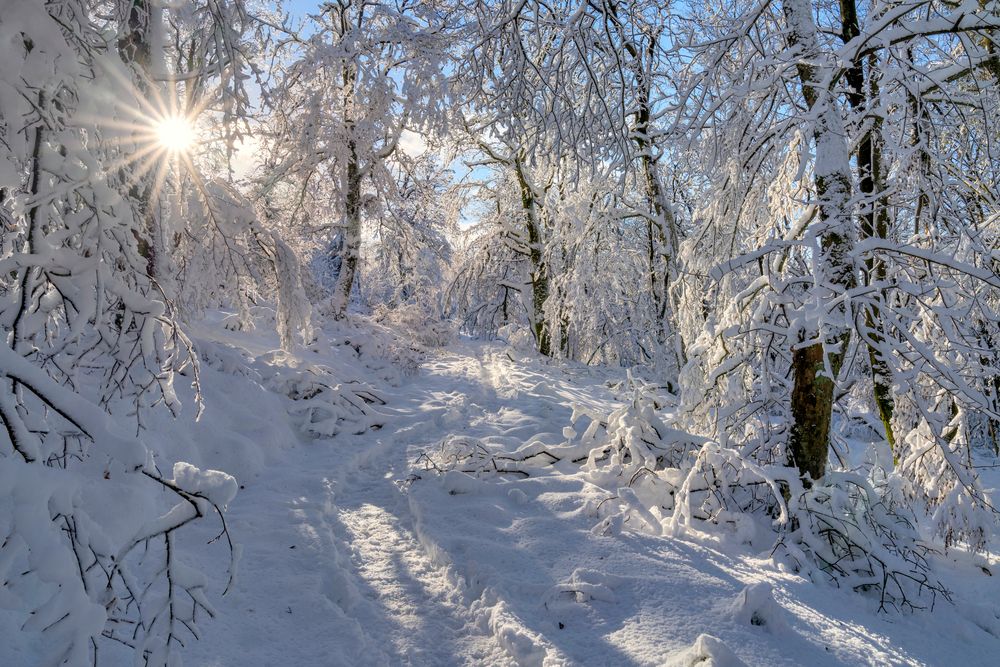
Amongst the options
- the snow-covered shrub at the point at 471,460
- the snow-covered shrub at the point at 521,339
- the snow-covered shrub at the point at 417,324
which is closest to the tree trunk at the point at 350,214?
the snow-covered shrub at the point at 417,324

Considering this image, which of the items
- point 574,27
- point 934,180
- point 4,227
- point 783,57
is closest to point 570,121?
point 574,27

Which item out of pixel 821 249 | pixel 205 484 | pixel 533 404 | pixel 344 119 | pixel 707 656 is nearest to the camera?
pixel 205 484

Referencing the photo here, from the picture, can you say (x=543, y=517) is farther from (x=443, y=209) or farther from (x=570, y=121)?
(x=443, y=209)

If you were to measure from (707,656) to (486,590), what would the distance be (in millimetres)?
1238

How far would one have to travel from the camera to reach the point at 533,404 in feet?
A: 25.2

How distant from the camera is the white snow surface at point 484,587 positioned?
2.56m

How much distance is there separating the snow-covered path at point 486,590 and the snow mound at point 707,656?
8 cm

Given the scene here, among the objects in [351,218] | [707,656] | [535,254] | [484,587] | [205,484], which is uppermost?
[351,218]

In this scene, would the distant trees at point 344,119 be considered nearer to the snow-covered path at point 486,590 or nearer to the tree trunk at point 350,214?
the tree trunk at point 350,214

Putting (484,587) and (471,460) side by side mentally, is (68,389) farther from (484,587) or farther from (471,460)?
(471,460)

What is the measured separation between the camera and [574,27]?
2.79 m

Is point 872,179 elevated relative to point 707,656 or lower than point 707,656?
elevated

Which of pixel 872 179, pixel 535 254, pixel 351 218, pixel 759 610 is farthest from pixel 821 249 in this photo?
pixel 535 254

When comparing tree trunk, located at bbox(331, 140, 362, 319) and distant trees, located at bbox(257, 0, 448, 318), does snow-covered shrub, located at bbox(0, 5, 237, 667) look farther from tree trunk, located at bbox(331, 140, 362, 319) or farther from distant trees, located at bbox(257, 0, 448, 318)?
tree trunk, located at bbox(331, 140, 362, 319)
